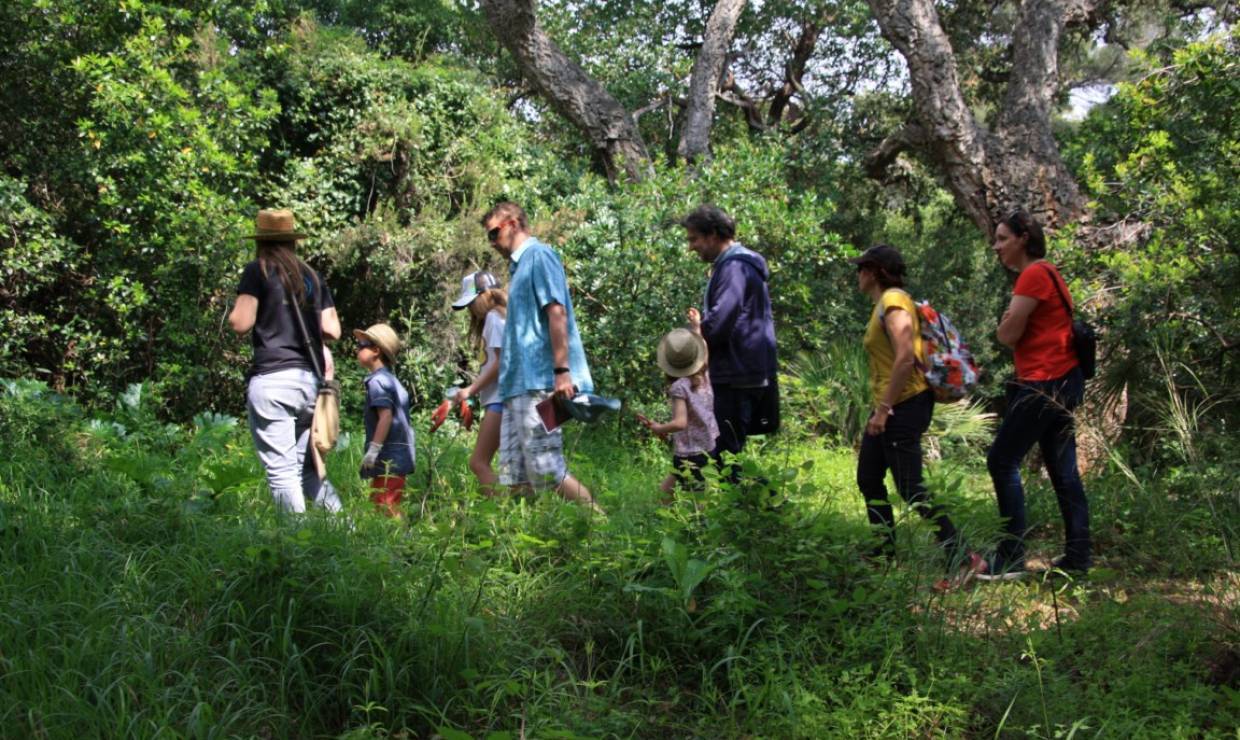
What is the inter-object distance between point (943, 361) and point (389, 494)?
2.78m

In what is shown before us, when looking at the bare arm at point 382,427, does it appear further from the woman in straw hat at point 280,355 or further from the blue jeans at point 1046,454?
the blue jeans at point 1046,454

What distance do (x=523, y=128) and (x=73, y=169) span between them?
5418 millimetres

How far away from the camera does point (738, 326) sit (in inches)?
203

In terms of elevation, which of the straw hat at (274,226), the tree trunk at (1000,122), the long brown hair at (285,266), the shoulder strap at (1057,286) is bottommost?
the shoulder strap at (1057,286)

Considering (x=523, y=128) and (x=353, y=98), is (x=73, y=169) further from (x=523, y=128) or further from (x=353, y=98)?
(x=523, y=128)

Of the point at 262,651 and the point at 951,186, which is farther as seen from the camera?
the point at 951,186

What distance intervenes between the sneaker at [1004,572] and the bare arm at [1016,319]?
40.8 inches

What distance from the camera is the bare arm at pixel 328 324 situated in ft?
16.5

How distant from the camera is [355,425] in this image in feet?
33.3

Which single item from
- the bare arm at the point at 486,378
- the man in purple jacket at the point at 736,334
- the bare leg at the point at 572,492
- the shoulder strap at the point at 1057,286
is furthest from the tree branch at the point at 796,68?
the bare leg at the point at 572,492

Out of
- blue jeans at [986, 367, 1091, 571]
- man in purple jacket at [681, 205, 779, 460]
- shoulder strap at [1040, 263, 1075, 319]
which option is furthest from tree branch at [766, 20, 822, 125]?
blue jeans at [986, 367, 1091, 571]

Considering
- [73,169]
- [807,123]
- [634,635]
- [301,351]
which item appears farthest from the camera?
[807,123]

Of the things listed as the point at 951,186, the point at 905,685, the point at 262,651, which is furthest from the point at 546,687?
the point at 951,186

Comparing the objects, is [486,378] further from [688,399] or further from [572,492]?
[688,399]
